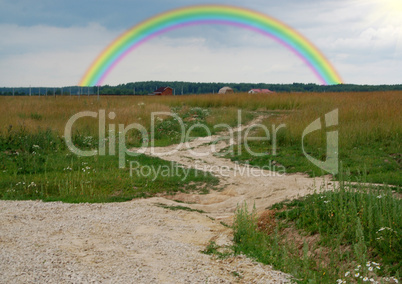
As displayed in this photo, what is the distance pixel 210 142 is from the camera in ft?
53.5

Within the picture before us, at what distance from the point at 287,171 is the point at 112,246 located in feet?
21.8

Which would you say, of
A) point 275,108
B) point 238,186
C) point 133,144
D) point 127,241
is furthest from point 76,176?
point 275,108

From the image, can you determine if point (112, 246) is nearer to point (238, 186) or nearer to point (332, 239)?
point (332, 239)

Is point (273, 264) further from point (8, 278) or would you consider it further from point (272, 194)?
point (272, 194)

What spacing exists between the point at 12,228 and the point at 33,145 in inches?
295

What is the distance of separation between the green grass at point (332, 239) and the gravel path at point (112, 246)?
344mm

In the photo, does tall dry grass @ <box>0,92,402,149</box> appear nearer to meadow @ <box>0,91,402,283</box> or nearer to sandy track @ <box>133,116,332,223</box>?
meadow @ <box>0,91,402,283</box>

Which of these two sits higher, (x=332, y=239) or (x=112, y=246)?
Answer: (x=332, y=239)

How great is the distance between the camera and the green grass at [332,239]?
4.85 meters

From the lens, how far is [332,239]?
18.6 feet

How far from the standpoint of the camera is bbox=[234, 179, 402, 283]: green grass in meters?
4.85

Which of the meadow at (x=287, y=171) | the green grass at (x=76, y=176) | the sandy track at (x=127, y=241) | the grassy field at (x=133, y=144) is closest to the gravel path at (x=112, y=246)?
the sandy track at (x=127, y=241)

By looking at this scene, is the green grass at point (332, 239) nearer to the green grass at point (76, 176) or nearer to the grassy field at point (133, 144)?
the grassy field at point (133, 144)

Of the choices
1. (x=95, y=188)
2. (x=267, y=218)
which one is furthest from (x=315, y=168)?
(x=95, y=188)
